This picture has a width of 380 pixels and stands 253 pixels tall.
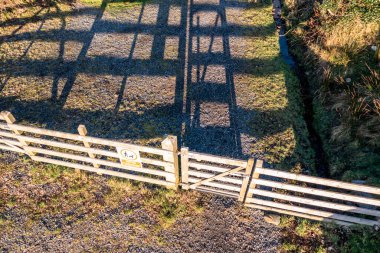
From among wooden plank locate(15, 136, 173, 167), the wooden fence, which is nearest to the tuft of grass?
the wooden fence

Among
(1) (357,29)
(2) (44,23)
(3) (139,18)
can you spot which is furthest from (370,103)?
(2) (44,23)

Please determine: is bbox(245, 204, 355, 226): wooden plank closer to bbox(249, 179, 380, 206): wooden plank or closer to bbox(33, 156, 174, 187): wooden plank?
bbox(249, 179, 380, 206): wooden plank

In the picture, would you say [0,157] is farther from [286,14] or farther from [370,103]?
[286,14]

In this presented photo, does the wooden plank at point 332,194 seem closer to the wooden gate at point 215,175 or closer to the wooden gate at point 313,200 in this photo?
the wooden gate at point 313,200

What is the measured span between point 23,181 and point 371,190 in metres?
8.38

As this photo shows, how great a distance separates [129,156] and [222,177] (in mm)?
2273

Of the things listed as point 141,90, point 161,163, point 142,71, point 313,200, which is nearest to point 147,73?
point 142,71

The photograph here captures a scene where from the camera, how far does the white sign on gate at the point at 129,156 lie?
6.73 metres

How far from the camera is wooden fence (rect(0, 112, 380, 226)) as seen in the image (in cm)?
606

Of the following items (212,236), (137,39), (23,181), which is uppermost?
(137,39)

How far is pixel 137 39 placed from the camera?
485 inches

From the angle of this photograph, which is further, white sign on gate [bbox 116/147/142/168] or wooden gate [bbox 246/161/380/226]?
white sign on gate [bbox 116/147/142/168]

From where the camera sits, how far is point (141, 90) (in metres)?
10.3

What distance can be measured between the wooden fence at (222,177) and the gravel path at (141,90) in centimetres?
54
